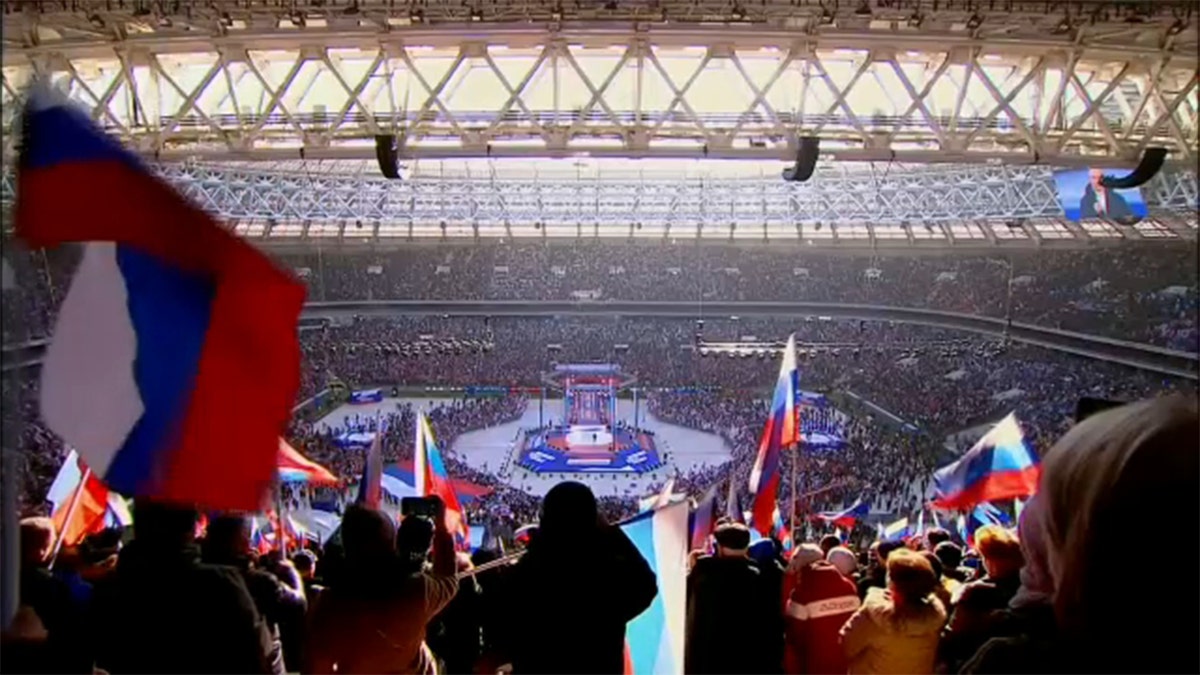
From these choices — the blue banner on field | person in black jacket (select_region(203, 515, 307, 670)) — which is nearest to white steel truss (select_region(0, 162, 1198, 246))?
the blue banner on field

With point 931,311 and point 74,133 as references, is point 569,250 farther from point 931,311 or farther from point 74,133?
point 74,133

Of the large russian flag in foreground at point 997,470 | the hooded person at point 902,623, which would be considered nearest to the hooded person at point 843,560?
the hooded person at point 902,623

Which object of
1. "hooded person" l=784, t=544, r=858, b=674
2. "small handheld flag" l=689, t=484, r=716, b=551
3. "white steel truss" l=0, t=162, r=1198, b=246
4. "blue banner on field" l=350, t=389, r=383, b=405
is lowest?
"blue banner on field" l=350, t=389, r=383, b=405

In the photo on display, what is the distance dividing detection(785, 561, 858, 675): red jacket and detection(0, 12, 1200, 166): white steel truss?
13.5ft

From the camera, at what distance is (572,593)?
2270 millimetres

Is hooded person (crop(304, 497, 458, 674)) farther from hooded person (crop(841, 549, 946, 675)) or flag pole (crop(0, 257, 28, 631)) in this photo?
hooded person (crop(841, 549, 946, 675))

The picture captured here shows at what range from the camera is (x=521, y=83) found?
268 inches

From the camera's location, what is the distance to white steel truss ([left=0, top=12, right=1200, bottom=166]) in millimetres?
6480

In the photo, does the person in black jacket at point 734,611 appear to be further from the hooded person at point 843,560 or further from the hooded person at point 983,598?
the hooded person at point 843,560

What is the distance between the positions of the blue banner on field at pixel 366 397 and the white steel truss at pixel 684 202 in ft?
17.0

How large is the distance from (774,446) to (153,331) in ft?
16.4

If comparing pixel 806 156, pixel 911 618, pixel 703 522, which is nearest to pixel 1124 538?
pixel 911 618

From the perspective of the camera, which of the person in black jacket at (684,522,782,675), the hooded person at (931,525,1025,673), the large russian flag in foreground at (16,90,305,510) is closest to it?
the large russian flag in foreground at (16,90,305,510)

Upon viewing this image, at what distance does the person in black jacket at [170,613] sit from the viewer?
1977 millimetres
